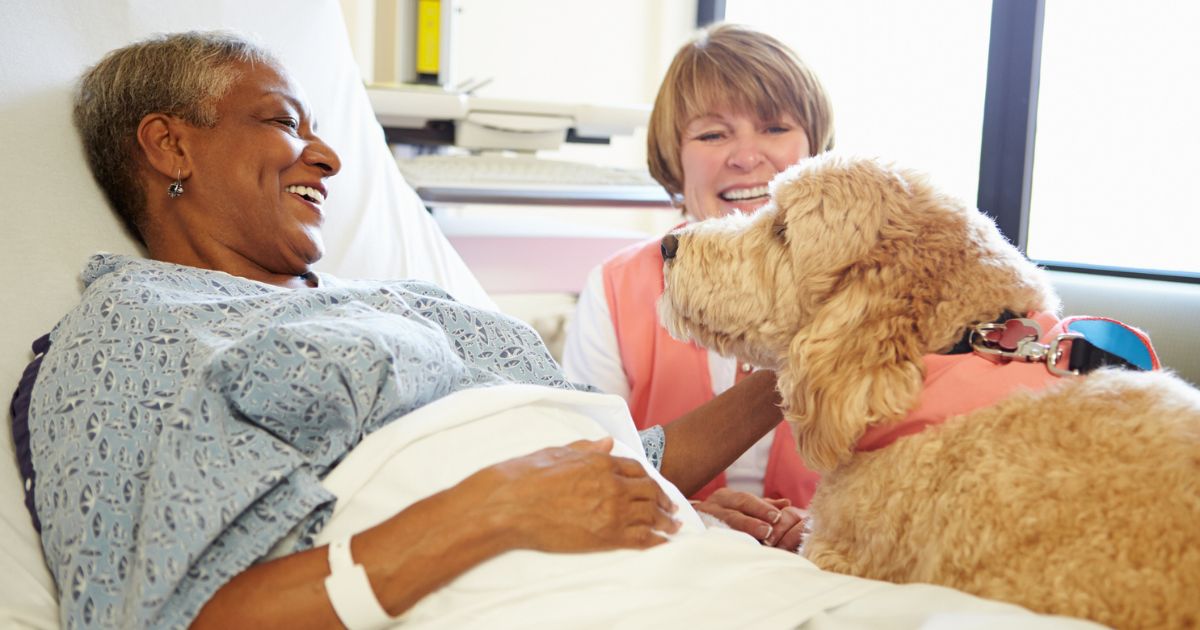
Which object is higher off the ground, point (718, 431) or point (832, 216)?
point (832, 216)

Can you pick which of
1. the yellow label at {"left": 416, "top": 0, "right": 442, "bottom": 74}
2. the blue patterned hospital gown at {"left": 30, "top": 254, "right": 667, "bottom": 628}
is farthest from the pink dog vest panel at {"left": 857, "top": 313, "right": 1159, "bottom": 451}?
the yellow label at {"left": 416, "top": 0, "right": 442, "bottom": 74}

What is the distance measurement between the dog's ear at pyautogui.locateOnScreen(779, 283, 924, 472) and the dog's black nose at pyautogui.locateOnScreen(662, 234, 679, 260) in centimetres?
37

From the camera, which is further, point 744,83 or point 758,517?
point 744,83

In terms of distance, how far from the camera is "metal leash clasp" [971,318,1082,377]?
1235 mm

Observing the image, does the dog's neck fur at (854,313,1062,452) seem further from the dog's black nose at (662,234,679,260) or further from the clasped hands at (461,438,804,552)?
the dog's black nose at (662,234,679,260)

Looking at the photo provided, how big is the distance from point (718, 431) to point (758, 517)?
166mm

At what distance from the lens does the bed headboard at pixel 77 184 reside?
1.42 m

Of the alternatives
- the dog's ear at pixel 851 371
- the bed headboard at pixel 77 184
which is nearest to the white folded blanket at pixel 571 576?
the dog's ear at pixel 851 371

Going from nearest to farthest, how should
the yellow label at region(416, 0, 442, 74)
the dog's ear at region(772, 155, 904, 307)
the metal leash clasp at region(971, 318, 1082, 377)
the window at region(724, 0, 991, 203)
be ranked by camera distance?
the metal leash clasp at region(971, 318, 1082, 377) → the dog's ear at region(772, 155, 904, 307) → the yellow label at region(416, 0, 442, 74) → the window at region(724, 0, 991, 203)

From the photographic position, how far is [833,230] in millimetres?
1388

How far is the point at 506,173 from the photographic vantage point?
9.61 ft

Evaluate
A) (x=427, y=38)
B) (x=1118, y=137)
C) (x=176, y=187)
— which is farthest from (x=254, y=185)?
(x=1118, y=137)

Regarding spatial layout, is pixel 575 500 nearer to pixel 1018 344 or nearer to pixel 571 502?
pixel 571 502

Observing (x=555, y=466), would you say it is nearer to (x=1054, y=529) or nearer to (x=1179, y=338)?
(x=1054, y=529)
